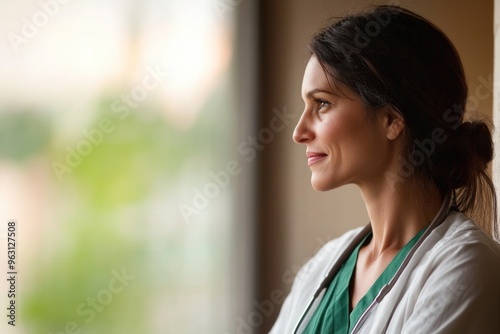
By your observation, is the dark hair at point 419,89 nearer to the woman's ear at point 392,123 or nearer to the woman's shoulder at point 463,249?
the woman's ear at point 392,123

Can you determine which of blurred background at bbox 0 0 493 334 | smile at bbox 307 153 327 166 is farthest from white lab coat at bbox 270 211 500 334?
blurred background at bbox 0 0 493 334

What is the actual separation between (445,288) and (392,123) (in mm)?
386

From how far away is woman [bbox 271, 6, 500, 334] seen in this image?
153 centimetres

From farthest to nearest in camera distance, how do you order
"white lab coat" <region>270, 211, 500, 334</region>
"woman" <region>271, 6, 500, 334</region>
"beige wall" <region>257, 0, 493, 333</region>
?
"beige wall" <region>257, 0, 493, 333</region>, "woman" <region>271, 6, 500, 334</region>, "white lab coat" <region>270, 211, 500, 334</region>

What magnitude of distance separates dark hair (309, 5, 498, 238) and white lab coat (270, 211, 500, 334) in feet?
0.37

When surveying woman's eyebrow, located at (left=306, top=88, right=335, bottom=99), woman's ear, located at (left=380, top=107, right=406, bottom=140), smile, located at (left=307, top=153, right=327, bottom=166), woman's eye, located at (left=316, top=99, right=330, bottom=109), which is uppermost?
woman's eyebrow, located at (left=306, top=88, right=335, bottom=99)

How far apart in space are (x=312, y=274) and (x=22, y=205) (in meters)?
0.73

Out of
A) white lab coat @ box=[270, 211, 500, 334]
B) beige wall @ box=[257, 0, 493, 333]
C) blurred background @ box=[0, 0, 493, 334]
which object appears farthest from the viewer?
beige wall @ box=[257, 0, 493, 333]

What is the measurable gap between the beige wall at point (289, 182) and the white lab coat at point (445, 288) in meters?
0.91

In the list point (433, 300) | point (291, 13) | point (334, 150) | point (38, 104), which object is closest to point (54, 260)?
point (38, 104)

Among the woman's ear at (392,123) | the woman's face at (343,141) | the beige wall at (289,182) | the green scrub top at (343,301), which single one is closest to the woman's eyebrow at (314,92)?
the woman's face at (343,141)

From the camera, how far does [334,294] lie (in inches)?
65.6

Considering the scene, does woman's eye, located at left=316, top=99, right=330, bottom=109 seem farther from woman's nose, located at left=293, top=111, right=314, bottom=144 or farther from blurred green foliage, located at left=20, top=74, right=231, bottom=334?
blurred green foliage, located at left=20, top=74, right=231, bottom=334

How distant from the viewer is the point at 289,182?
2.49 metres
